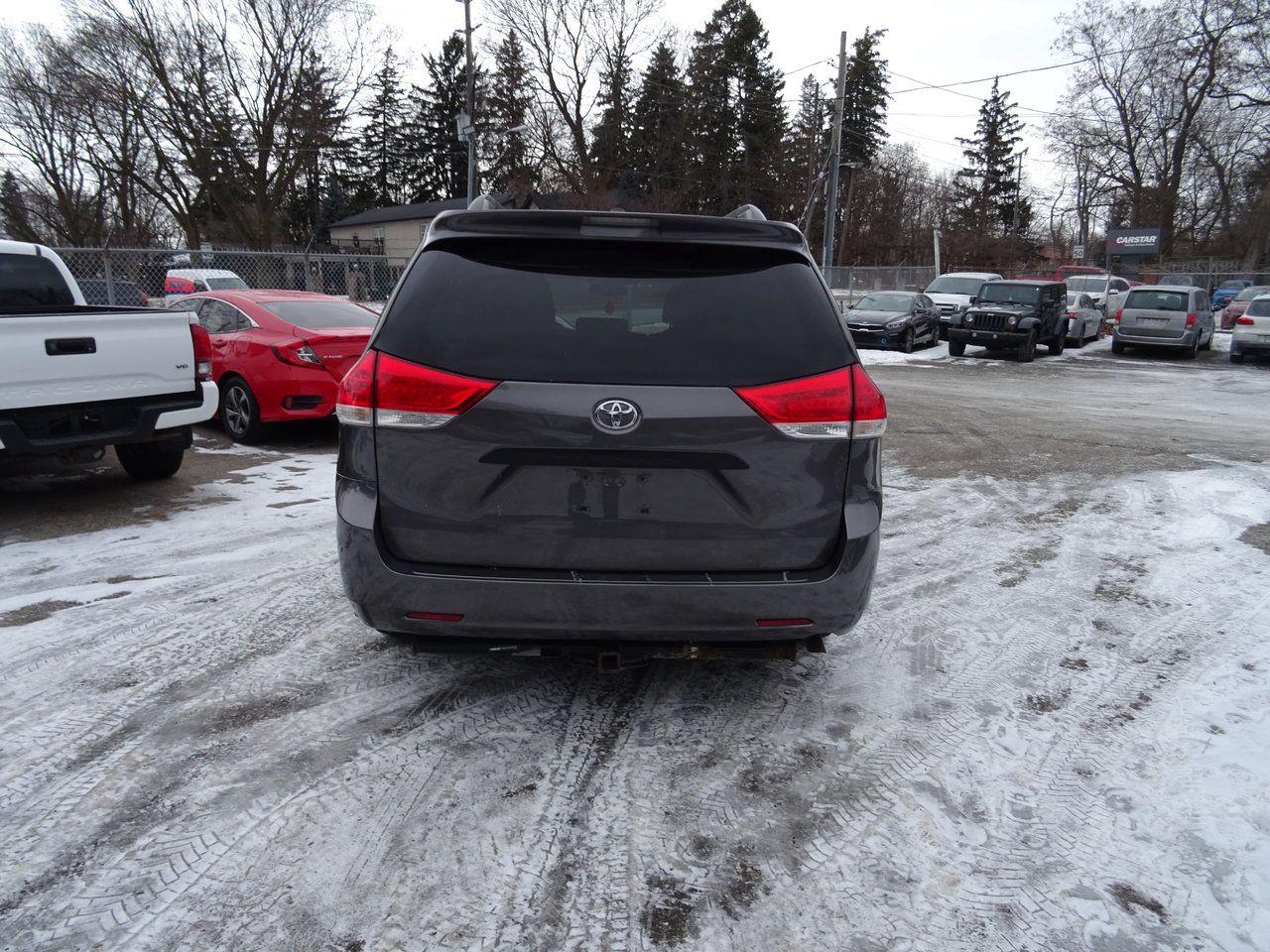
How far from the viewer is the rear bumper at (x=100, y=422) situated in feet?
17.6

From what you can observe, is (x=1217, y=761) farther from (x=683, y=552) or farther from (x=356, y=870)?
(x=356, y=870)

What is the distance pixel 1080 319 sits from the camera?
2353 centimetres

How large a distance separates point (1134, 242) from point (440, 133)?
50.9 meters

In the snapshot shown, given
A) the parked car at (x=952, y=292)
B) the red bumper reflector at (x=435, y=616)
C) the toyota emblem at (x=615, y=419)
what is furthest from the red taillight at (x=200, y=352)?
the parked car at (x=952, y=292)

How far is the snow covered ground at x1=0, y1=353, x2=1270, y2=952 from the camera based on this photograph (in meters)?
2.23

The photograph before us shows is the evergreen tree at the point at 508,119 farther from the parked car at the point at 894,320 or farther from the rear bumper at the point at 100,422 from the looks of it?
the rear bumper at the point at 100,422

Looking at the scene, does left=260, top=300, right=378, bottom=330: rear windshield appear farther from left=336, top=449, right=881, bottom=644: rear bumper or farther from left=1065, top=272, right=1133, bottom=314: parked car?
left=1065, top=272, right=1133, bottom=314: parked car

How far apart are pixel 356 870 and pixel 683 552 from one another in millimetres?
1359

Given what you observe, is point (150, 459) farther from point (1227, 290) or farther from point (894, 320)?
point (1227, 290)

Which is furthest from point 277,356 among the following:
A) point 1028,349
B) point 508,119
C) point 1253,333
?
point 508,119

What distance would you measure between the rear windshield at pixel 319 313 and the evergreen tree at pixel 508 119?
3880 cm

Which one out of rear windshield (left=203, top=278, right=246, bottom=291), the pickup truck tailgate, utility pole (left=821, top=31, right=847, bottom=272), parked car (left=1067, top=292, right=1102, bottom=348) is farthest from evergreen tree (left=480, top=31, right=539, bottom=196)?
the pickup truck tailgate

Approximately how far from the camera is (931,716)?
129 inches

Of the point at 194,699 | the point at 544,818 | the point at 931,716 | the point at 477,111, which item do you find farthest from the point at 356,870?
the point at 477,111
